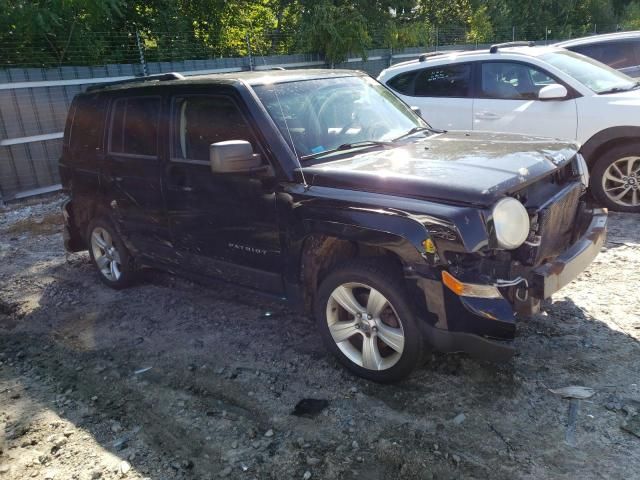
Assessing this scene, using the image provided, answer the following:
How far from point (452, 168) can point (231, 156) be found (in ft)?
4.34

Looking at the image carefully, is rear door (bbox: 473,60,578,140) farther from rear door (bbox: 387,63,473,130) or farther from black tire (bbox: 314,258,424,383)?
black tire (bbox: 314,258,424,383)

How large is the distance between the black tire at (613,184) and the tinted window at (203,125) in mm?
4359

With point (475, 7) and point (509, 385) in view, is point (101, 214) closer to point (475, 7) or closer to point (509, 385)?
point (509, 385)

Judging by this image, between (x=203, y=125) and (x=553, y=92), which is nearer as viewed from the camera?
(x=203, y=125)

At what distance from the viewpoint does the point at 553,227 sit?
3.39 meters

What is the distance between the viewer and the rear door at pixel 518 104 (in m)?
6.35

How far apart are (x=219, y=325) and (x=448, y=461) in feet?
7.40

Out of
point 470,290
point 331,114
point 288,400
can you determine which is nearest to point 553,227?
point 470,290

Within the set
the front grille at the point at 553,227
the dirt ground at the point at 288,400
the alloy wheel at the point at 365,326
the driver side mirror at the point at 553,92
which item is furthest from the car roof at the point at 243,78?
the driver side mirror at the point at 553,92

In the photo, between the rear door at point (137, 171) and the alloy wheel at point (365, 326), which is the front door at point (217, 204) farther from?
the alloy wheel at point (365, 326)

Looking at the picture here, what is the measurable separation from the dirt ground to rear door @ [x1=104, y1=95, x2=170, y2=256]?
0.73 m

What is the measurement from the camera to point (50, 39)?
385 inches

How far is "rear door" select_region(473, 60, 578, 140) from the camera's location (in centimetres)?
635

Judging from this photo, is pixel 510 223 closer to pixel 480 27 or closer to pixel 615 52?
pixel 615 52
